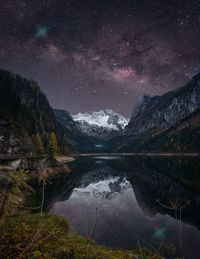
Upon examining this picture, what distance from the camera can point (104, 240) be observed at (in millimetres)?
23688

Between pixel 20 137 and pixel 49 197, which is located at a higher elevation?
pixel 20 137

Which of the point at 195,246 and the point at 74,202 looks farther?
the point at 74,202

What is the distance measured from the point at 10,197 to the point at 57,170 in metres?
77.1

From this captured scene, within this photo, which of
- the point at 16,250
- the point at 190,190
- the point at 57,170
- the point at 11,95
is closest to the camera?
the point at 16,250

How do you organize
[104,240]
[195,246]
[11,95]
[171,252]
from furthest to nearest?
[11,95] < [104,240] < [195,246] < [171,252]

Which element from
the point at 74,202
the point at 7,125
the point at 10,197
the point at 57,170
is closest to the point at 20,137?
the point at 7,125

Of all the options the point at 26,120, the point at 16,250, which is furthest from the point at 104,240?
the point at 26,120

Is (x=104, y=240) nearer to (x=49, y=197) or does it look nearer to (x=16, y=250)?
(x=16, y=250)

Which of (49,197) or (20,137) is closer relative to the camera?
(49,197)

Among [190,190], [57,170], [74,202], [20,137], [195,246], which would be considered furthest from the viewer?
[20,137]

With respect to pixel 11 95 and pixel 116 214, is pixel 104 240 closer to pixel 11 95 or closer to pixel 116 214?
pixel 116 214

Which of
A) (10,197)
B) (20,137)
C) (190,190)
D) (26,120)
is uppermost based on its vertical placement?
(26,120)

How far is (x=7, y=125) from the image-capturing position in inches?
4026

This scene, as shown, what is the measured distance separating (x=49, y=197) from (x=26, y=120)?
13780 cm
